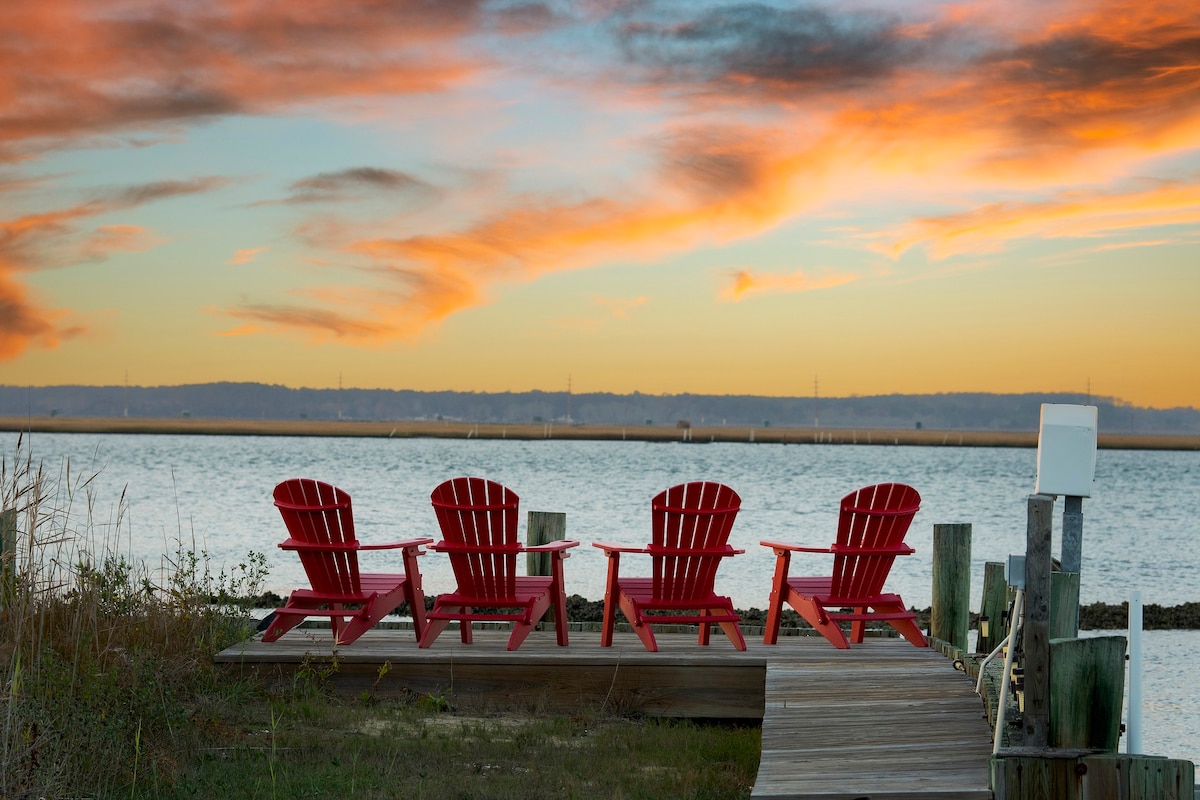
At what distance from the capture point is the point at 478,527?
5.87 metres

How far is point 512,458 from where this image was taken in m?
63.8

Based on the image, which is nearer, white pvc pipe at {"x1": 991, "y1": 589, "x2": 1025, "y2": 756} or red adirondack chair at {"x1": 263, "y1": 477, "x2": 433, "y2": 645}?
white pvc pipe at {"x1": 991, "y1": 589, "x2": 1025, "y2": 756}

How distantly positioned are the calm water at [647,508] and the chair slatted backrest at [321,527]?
2.77ft

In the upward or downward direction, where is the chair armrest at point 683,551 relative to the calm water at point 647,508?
upward

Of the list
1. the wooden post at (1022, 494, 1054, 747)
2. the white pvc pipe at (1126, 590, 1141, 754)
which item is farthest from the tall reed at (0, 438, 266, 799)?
the white pvc pipe at (1126, 590, 1141, 754)

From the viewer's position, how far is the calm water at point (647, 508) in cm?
1513

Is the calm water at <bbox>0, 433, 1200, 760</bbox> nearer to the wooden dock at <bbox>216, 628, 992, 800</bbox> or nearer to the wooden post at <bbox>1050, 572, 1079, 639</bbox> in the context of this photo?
the wooden dock at <bbox>216, 628, 992, 800</bbox>

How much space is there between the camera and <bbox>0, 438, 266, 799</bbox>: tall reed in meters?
4.03

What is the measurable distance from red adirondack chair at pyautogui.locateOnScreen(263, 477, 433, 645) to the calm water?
862 mm

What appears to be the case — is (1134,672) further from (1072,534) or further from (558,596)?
(558,596)

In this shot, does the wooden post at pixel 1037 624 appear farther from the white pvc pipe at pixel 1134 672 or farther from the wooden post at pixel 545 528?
the wooden post at pixel 545 528

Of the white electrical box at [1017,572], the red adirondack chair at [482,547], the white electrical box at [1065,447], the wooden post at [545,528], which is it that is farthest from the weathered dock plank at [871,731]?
the wooden post at [545,528]

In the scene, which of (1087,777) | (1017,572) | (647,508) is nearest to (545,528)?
(1017,572)

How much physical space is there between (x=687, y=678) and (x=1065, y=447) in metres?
2.17
